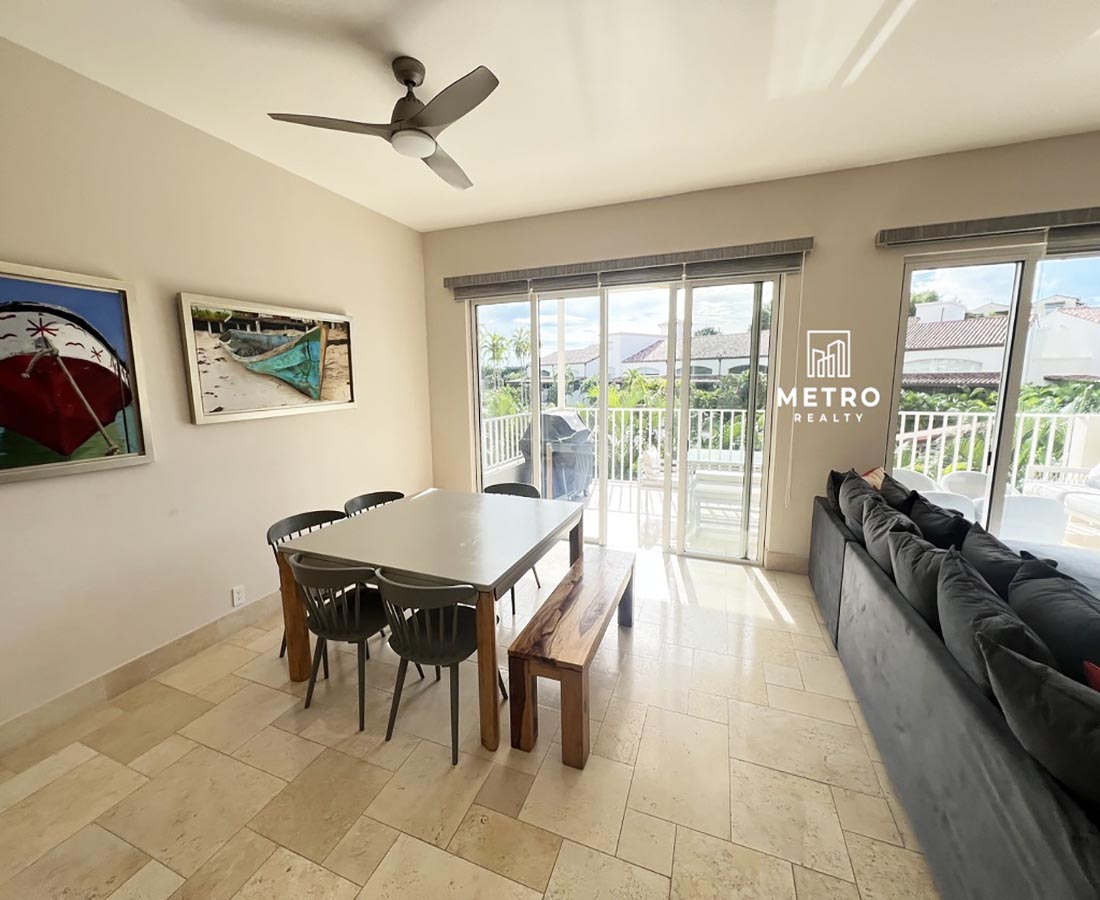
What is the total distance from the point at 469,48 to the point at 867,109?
1959 millimetres

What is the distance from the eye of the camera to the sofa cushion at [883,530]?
1.85 meters

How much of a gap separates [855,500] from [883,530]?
19.0 inches

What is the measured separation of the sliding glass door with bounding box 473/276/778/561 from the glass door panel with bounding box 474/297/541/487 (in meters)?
0.01

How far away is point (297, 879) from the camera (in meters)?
1.36

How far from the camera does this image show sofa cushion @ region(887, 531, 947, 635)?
1477mm

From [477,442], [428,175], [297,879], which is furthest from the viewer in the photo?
[477,442]

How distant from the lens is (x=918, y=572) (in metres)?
1.54

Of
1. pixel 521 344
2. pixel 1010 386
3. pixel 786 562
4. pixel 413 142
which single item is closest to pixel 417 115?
pixel 413 142

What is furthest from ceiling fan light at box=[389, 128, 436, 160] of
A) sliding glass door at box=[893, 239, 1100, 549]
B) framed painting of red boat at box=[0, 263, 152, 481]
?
sliding glass door at box=[893, 239, 1100, 549]

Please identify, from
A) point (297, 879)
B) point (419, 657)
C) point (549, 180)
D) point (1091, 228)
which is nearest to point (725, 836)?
point (419, 657)

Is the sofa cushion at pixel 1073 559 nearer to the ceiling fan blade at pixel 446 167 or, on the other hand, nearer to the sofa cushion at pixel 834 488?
the sofa cushion at pixel 834 488

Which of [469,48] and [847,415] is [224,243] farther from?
[847,415]

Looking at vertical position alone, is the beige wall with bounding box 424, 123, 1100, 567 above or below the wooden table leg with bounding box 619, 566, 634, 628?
above

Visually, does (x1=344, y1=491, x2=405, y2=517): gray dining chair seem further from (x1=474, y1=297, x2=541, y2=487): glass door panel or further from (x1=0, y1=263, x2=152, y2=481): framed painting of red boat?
(x1=474, y1=297, x2=541, y2=487): glass door panel
